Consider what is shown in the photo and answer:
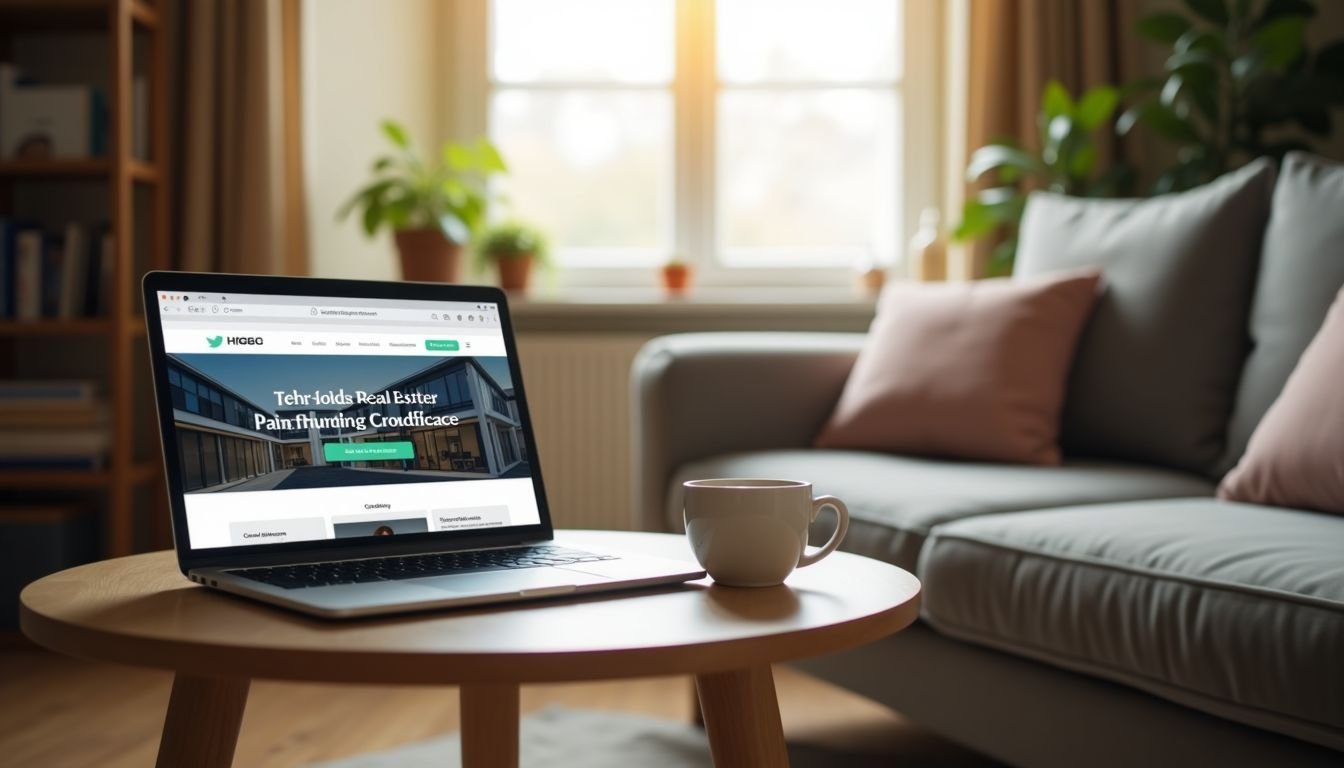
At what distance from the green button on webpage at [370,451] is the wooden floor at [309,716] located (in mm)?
998

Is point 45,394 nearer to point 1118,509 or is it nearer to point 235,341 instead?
point 235,341

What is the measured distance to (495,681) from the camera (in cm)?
72

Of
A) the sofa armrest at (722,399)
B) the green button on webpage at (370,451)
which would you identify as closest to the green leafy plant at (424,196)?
the sofa armrest at (722,399)

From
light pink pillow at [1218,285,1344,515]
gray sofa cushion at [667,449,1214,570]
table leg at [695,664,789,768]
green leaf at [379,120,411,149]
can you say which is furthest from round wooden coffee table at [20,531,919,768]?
green leaf at [379,120,411,149]

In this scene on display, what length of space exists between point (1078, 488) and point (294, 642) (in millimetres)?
1268

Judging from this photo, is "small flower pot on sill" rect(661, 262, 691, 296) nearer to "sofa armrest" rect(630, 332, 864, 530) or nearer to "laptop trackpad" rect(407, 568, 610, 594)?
"sofa armrest" rect(630, 332, 864, 530)

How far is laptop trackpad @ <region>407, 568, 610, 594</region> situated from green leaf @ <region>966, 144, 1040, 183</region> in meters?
2.04

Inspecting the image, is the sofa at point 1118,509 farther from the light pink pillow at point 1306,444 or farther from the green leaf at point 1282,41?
the green leaf at point 1282,41

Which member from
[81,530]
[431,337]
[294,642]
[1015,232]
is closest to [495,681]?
[294,642]

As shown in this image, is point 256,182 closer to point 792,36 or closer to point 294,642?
point 792,36

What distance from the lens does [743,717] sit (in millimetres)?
928

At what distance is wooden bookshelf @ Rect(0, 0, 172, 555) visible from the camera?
262 cm

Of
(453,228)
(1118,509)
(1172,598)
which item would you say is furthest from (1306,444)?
(453,228)

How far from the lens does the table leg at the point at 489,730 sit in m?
1.04
